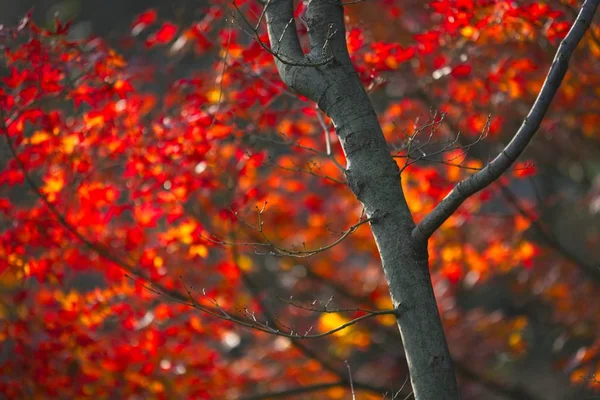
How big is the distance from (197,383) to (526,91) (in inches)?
162

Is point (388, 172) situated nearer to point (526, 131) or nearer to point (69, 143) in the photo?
point (526, 131)

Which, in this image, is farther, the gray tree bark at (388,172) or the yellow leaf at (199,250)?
the yellow leaf at (199,250)

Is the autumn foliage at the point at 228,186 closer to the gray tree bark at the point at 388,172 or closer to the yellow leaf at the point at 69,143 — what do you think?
the yellow leaf at the point at 69,143

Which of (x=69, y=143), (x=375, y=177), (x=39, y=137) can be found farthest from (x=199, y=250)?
(x=375, y=177)

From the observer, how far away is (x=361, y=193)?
9.25 feet

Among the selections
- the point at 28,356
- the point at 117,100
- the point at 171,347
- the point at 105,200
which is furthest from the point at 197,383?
→ the point at 117,100

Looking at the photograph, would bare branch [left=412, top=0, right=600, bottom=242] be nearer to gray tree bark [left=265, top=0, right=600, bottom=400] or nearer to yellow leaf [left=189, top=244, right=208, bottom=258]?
gray tree bark [left=265, top=0, right=600, bottom=400]

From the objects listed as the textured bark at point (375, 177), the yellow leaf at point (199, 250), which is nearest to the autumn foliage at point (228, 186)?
the yellow leaf at point (199, 250)

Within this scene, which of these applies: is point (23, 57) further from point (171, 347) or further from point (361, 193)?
point (171, 347)

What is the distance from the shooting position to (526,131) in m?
2.52

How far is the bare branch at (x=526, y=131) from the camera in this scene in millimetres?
2521

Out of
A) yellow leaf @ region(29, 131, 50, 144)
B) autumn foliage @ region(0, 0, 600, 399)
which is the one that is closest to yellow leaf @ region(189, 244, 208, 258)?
autumn foliage @ region(0, 0, 600, 399)

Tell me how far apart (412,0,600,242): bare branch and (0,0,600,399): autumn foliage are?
0.72 feet

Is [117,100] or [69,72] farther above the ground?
[69,72]
